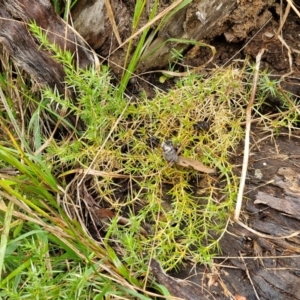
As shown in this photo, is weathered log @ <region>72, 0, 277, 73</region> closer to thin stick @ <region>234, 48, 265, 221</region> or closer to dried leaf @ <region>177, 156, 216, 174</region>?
thin stick @ <region>234, 48, 265, 221</region>

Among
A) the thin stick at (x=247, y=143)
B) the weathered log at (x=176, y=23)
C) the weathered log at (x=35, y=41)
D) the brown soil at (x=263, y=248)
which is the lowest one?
the brown soil at (x=263, y=248)

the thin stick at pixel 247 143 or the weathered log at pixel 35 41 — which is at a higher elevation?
the weathered log at pixel 35 41

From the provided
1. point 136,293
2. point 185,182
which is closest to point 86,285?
point 136,293

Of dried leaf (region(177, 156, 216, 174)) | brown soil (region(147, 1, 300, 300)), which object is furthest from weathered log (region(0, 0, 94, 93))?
brown soil (region(147, 1, 300, 300))

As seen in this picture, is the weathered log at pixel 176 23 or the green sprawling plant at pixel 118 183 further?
the weathered log at pixel 176 23

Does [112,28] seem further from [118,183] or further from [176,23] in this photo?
[118,183]

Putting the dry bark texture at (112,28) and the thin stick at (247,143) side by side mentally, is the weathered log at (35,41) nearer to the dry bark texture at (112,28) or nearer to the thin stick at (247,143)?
the dry bark texture at (112,28)

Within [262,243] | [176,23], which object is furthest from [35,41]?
[262,243]

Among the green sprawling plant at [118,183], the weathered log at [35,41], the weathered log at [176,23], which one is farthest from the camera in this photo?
the weathered log at [176,23]

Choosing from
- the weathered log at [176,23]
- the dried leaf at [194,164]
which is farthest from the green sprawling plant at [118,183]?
the weathered log at [176,23]
